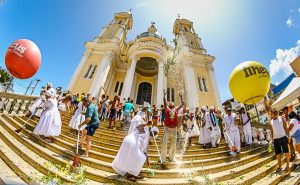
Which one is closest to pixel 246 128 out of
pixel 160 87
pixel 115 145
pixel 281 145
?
pixel 281 145

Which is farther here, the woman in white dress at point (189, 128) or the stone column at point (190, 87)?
the stone column at point (190, 87)

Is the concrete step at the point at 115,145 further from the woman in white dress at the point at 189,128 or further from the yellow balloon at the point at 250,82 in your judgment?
the yellow balloon at the point at 250,82

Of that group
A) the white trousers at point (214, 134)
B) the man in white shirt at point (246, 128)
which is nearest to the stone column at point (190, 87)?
the man in white shirt at point (246, 128)

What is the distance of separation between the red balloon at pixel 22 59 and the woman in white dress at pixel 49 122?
1.38 m

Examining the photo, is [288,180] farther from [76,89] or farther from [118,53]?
[118,53]

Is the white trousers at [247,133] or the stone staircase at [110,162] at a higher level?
the white trousers at [247,133]

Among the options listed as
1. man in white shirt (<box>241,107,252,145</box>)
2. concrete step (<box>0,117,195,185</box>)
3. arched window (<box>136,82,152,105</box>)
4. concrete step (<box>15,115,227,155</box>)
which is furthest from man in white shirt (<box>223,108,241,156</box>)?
arched window (<box>136,82,152,105</box>)

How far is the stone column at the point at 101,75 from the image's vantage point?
18.4m

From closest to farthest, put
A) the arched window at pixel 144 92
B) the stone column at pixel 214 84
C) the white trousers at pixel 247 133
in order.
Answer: the white trousers at pixel 247 133, the stone column at pixel 214 84, the arched window at pixel 144 92

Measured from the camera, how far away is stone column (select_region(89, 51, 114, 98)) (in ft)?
60.3

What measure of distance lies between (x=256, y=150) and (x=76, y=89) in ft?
54.0

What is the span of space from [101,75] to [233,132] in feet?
48.5

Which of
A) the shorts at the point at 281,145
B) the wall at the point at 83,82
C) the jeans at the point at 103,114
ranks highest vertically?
the wall at the point at 83,82

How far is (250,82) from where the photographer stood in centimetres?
426
